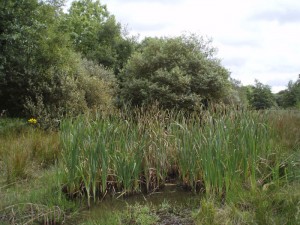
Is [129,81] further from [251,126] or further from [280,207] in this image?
[280,207]

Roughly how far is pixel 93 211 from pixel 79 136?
87 cm

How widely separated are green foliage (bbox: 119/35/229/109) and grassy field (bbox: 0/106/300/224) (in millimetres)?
4568

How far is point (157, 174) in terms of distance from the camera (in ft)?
13.2

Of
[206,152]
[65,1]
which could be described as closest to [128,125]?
[206,152]

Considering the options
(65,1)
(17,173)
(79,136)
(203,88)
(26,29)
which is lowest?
(17,173)

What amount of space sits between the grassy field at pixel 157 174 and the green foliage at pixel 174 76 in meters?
4.57

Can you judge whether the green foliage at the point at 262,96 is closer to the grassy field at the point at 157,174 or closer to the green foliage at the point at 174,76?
the green foliage at the point at 174,76

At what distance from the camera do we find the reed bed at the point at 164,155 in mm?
3383

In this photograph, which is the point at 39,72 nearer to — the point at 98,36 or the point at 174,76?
the point at 174,76

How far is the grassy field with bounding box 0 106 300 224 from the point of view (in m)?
2.83

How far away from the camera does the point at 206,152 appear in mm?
3365

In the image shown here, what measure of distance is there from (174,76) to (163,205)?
6165 millimetres

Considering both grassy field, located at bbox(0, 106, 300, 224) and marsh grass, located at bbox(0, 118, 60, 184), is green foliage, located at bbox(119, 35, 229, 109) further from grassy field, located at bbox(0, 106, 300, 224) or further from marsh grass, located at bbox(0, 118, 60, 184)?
grassy field, located at bbox(0, 106, 300, 224)

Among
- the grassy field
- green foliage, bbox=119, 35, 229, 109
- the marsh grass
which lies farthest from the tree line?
the grassy field
